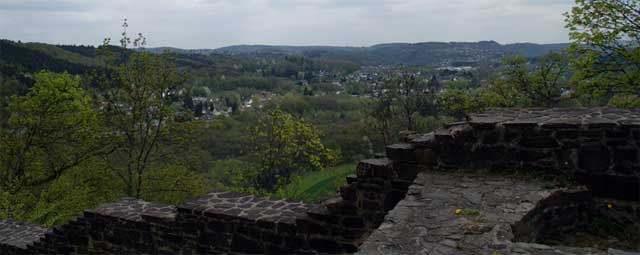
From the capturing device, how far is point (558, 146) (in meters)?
5.63

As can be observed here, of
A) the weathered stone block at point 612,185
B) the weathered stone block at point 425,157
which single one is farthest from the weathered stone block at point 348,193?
the weathered stone block at point 612,185

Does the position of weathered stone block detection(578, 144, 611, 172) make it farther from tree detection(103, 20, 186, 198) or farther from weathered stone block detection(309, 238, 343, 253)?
tree detection(103, 20, 186, 198)

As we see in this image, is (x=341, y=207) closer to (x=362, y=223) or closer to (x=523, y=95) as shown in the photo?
(x=362, y=223)

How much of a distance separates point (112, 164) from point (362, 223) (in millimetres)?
15294

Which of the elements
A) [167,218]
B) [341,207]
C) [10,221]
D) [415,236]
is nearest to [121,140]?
[10,221]

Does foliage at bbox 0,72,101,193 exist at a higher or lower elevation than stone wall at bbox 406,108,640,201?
lower

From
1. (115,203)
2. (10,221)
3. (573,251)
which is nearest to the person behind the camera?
(573,251)

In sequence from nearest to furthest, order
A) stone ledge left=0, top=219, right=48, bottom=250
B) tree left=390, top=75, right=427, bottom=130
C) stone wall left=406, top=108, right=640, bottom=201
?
stone wall left=406, top=108, right=640, bottom=201 → stone ledge left=0, top=219, right=48, bottom=250 → tree left=390, top=75, right=427, bottom=130

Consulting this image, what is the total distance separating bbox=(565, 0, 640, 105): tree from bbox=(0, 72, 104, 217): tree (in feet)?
53.4

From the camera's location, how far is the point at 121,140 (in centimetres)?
1730

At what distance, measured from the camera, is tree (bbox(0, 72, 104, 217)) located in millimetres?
15891

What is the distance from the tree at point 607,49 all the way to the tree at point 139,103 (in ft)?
44.2

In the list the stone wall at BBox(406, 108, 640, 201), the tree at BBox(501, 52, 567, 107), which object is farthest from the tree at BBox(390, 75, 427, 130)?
the stone wall at BBox(406, 108, 640, 201)

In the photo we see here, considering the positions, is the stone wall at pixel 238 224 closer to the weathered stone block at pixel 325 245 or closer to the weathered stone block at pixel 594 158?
the weathered stone block at pixel 325 245
